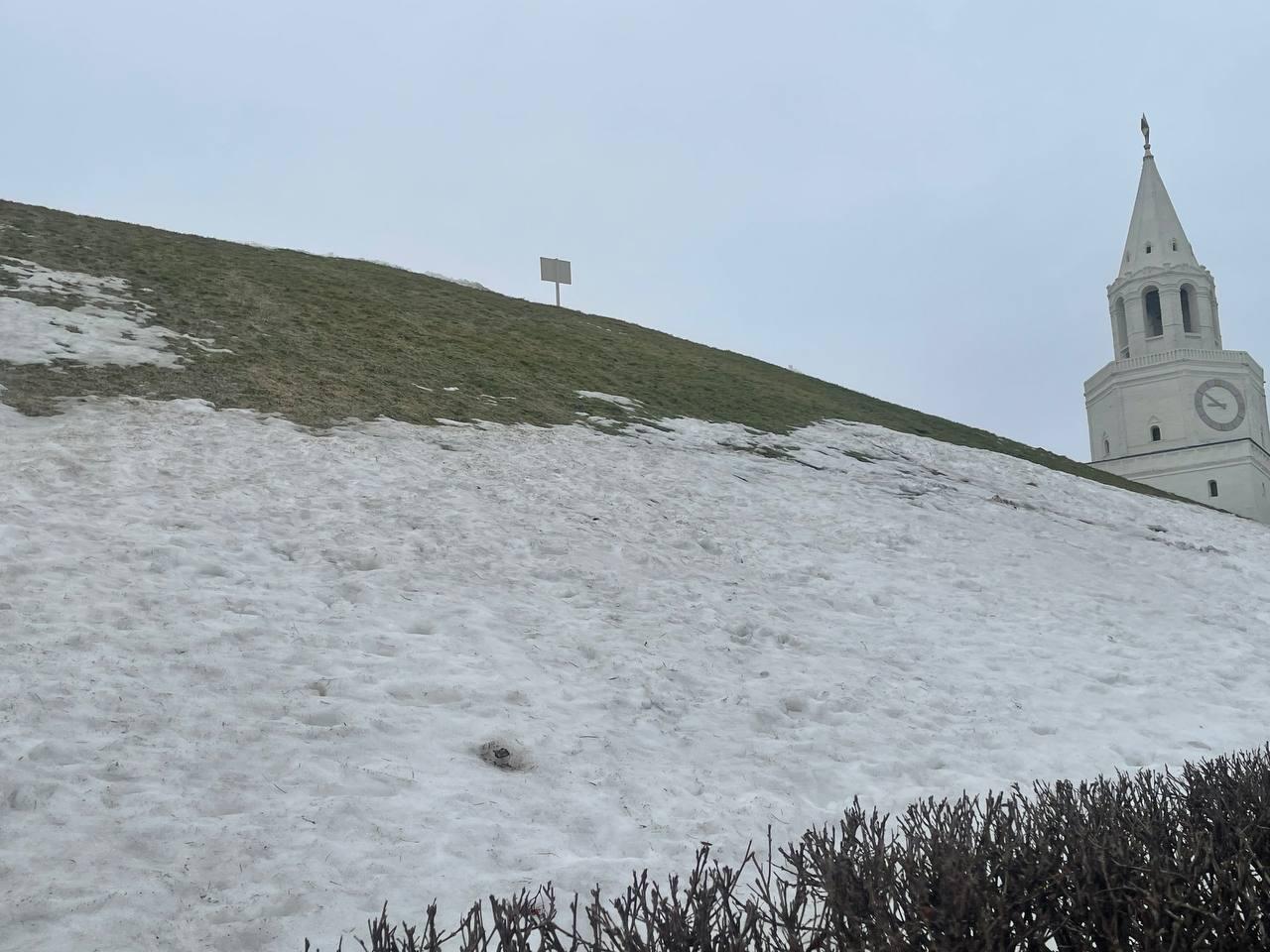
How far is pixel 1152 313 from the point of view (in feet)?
255

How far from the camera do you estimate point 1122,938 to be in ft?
12.3

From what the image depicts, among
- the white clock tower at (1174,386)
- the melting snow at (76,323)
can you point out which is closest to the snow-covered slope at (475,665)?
the melting snow at (76,323)

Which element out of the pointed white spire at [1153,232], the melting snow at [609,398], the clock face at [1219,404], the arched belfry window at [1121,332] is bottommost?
the melting snow at [609,398]

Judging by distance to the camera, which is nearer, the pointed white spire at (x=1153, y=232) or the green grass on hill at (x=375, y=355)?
the green grass on hill at (x=375, y=355)

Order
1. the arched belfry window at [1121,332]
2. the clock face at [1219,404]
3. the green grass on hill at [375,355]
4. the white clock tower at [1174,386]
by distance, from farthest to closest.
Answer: the arched belfry window at [1121,332], the clock face at [1219,404], the white clock tower at [1174,386], the green grass on hill at [375,355]

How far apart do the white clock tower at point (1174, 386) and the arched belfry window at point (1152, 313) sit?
0.25 ft

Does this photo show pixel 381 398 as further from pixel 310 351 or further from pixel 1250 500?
pixel 1250 500

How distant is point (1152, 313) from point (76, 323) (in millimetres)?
79594

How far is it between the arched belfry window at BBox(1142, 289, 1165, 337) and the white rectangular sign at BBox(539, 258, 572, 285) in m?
61.2

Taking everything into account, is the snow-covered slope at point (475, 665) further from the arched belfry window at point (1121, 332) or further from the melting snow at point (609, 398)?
the arched belfry window at point (1121, 332)

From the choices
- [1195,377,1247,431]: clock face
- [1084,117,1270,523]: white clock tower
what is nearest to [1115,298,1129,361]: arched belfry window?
[1084,117,1270,523]: white clock tower

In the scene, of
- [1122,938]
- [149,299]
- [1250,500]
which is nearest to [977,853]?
[1122,938]

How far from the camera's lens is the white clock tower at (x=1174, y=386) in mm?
72000

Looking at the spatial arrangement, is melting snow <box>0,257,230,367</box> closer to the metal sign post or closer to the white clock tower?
the metal sign post
